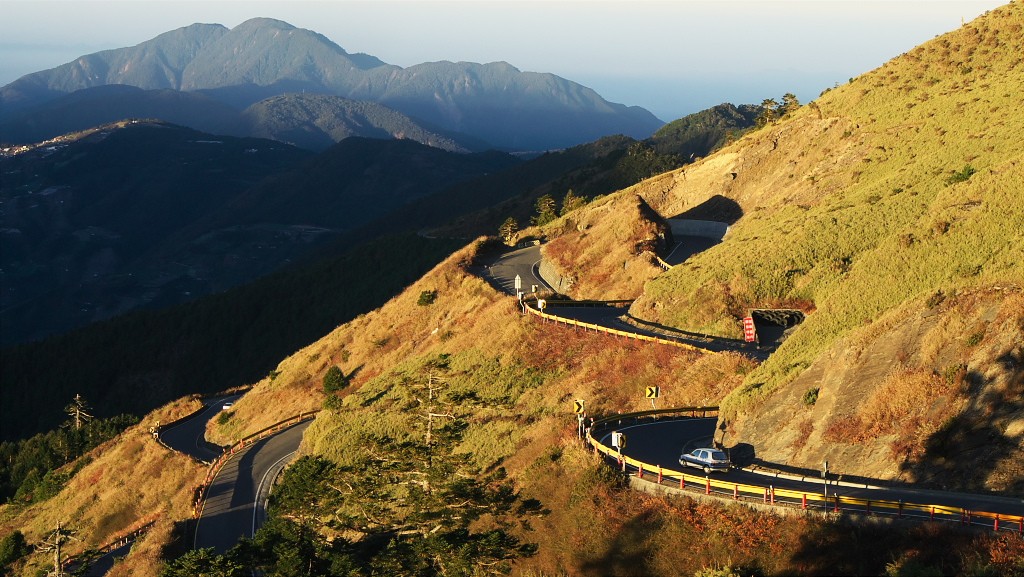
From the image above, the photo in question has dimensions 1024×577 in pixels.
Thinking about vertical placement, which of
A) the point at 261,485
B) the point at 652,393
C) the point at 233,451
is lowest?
the point at 233,451

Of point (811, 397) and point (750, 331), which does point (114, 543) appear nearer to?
point (750, 331)

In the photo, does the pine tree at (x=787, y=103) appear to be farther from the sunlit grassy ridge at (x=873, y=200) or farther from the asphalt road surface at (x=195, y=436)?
the asphalt road surface at (x=195, y=436)

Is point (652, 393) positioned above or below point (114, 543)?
above

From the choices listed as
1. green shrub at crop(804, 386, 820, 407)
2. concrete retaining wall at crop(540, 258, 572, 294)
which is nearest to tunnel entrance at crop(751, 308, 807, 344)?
green shrub at crop(804, 386, 820, 407)

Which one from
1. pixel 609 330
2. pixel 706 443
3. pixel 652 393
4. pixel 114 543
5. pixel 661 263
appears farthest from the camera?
pixel 661 263

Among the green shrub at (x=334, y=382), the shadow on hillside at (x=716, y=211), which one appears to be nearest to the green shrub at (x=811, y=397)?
the green shrub at (x=334, y=382)

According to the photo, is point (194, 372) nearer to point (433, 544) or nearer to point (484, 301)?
point (484, 301)

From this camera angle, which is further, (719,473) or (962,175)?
(962,175)

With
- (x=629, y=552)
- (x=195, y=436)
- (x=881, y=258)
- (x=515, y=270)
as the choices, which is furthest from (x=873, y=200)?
(x=195, y=436)
